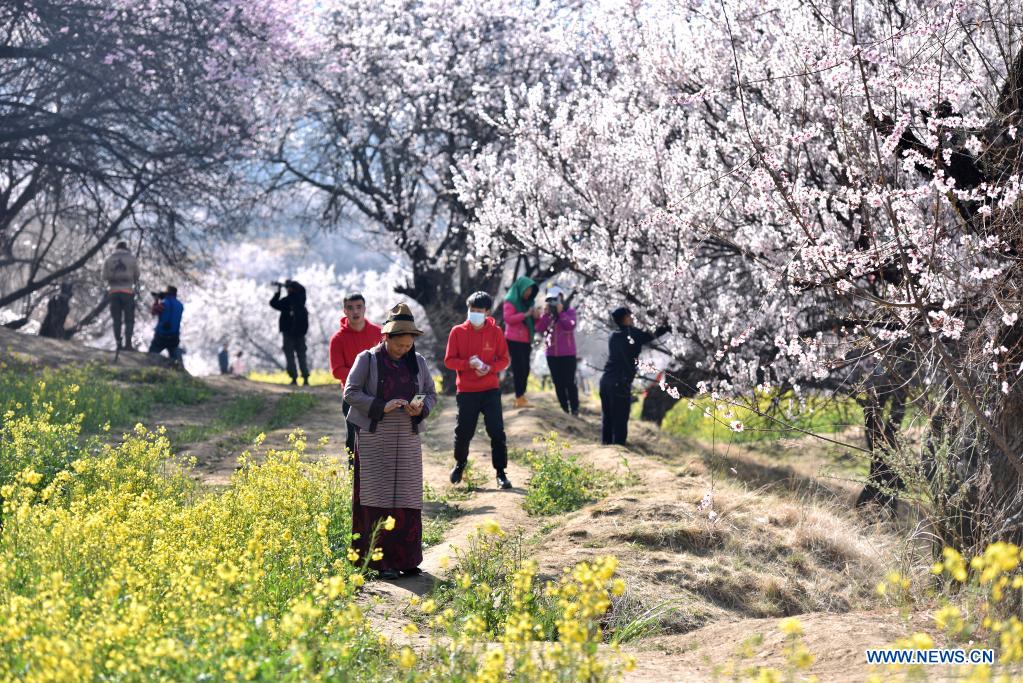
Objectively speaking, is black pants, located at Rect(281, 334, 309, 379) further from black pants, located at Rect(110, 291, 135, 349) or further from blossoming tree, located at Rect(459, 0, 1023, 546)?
blossoming tree, located at Rect(459, 0, 1023, 546)

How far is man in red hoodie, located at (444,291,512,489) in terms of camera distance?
38.4ft

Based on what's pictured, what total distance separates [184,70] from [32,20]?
2783 millimetres

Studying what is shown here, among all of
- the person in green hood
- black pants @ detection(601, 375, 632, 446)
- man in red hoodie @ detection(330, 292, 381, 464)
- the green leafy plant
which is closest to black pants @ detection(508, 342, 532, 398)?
the person in green hood

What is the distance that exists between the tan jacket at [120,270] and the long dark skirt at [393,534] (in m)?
12.9

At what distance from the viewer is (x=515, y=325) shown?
17.6m

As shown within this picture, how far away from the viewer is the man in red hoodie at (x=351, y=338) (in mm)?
11680

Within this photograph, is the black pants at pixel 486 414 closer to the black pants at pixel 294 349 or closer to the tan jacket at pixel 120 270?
the tan jacket at pixel 120 270

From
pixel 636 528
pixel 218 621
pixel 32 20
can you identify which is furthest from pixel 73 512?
pixel 32 20

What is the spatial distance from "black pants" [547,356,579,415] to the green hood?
2.26 ft

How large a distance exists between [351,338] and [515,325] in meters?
5.89

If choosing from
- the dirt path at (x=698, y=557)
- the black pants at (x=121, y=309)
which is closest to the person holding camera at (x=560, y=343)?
the dirt path at (x=698, y=557)

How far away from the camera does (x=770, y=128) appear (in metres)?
12.3

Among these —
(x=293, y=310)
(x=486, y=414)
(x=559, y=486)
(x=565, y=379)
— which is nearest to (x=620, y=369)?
(x=486, y=414)

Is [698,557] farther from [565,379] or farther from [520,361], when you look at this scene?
[565,379]
